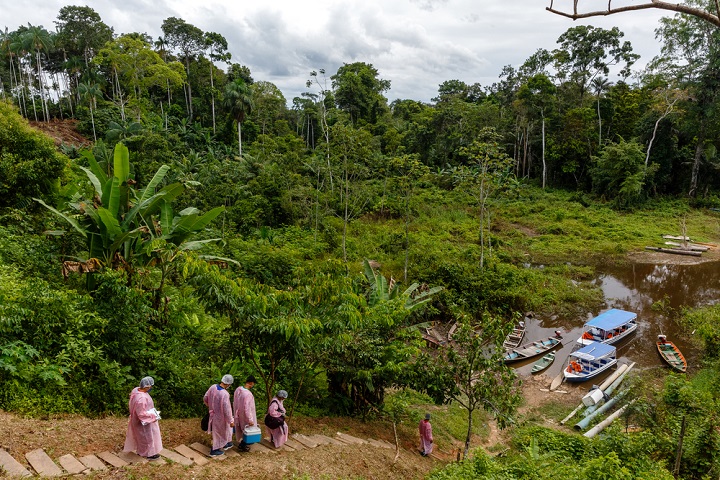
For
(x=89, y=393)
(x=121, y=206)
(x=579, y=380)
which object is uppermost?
(x=121, y=206)

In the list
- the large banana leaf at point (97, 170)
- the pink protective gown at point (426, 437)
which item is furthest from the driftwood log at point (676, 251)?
the large banana leaf at point (97, 170)

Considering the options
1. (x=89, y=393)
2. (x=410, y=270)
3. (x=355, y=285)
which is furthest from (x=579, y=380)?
(x=89, y=393)

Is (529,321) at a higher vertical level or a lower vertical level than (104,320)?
lower

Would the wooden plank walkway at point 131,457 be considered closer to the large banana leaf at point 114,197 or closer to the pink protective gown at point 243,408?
the pink protective gown at point 243,408

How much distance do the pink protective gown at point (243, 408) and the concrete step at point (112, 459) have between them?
1.32 m

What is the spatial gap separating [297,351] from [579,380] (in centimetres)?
1010

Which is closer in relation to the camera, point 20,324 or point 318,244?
point 20,324

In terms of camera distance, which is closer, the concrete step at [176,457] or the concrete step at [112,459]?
the concrete step at [112,459]

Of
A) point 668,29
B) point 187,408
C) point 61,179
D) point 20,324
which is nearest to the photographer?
point 20,324

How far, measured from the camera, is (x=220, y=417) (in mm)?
5328

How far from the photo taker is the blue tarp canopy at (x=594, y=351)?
42.4 ft

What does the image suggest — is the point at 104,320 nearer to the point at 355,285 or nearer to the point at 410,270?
the point at 355,285

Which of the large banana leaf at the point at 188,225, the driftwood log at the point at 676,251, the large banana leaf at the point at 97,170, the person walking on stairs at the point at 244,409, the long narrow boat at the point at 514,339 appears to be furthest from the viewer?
the driftwood log at the point at 676,251

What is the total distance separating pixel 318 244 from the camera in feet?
65.1
